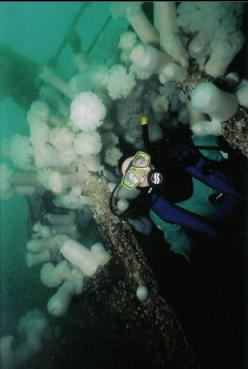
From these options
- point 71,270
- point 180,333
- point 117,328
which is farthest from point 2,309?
point 180,333

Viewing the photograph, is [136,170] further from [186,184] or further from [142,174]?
[186,184]

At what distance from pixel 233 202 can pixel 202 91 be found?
1.47 meters

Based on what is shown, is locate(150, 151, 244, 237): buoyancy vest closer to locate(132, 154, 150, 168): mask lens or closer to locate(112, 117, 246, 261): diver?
locate(112, 117, 246, 261): diver

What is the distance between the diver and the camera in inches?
122

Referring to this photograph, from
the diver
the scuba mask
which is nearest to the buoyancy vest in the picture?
the diver

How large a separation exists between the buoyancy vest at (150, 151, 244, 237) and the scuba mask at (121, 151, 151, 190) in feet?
1.08

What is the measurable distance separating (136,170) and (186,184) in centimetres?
81

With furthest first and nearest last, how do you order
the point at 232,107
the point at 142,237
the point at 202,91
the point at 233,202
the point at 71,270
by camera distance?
the point at 71,270, the point at 142,237, the point at 233,202, the point at 232,107, the point at 202,91

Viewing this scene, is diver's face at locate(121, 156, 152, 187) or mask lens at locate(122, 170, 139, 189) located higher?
diver's face at locate(121, 156, 152, 187)

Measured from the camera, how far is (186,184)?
3.55 m

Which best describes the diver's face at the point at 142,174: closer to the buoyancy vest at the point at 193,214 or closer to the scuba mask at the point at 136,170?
the scuba mask at the point at 136,170

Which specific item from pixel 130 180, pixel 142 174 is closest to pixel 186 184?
pixel 142 174

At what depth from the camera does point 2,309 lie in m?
4.67

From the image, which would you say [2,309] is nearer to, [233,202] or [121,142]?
[121,142]
